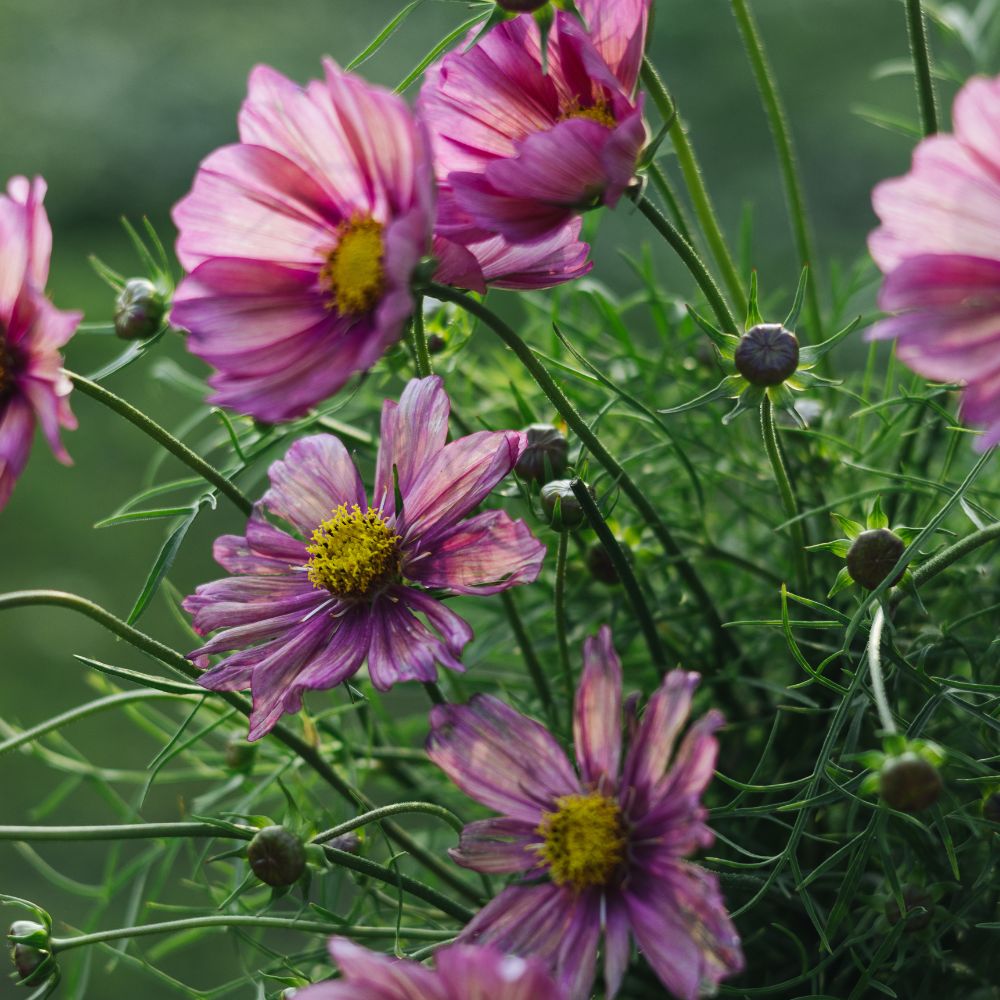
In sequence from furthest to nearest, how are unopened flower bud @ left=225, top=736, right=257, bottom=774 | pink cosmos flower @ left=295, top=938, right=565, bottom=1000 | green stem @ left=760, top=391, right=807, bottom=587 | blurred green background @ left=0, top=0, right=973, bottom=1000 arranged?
1. blurred green background @ left=0, top=0, right=973, bottom=1000
2. unopened flower bud @ left=225, top=736, right=257, bottom=774
3. green stem @ left=760, top=391, right=807, bottom=587
4. pink cosmos flower @ left=295, top=938, right=565, bottom=1000

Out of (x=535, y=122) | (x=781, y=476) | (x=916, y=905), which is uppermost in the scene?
(x=535, y=122)

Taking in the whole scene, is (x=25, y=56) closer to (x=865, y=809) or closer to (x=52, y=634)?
(x=52, y=634)

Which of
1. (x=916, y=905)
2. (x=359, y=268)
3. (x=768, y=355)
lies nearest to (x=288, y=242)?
(x=359, y=268)

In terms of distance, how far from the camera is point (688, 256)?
34 cm

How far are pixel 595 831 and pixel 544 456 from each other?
109 millimetres

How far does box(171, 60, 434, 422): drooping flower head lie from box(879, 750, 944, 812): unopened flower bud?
0.14 m

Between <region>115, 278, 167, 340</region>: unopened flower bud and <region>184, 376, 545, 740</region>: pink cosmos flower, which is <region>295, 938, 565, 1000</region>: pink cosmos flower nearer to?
<region>184, 376, 545, 740</region>: pink cosmos flower

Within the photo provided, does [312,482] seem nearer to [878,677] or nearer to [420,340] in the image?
[420,340]

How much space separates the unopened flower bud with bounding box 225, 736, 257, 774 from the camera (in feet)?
1.51

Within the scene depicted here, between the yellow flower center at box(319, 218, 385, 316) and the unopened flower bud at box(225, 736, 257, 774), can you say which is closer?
the yellow flower center at box(319, 218, 385, 316)

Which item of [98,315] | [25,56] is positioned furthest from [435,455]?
[25,56]

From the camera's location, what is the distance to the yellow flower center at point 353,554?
1.21 ft

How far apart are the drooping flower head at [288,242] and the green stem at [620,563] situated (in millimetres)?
65

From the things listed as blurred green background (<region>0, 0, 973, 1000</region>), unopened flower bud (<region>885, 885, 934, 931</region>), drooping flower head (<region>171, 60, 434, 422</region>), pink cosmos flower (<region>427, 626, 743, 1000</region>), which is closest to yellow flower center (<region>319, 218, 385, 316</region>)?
drooping flower head (<region>171, 60, 434, 422</region>)
